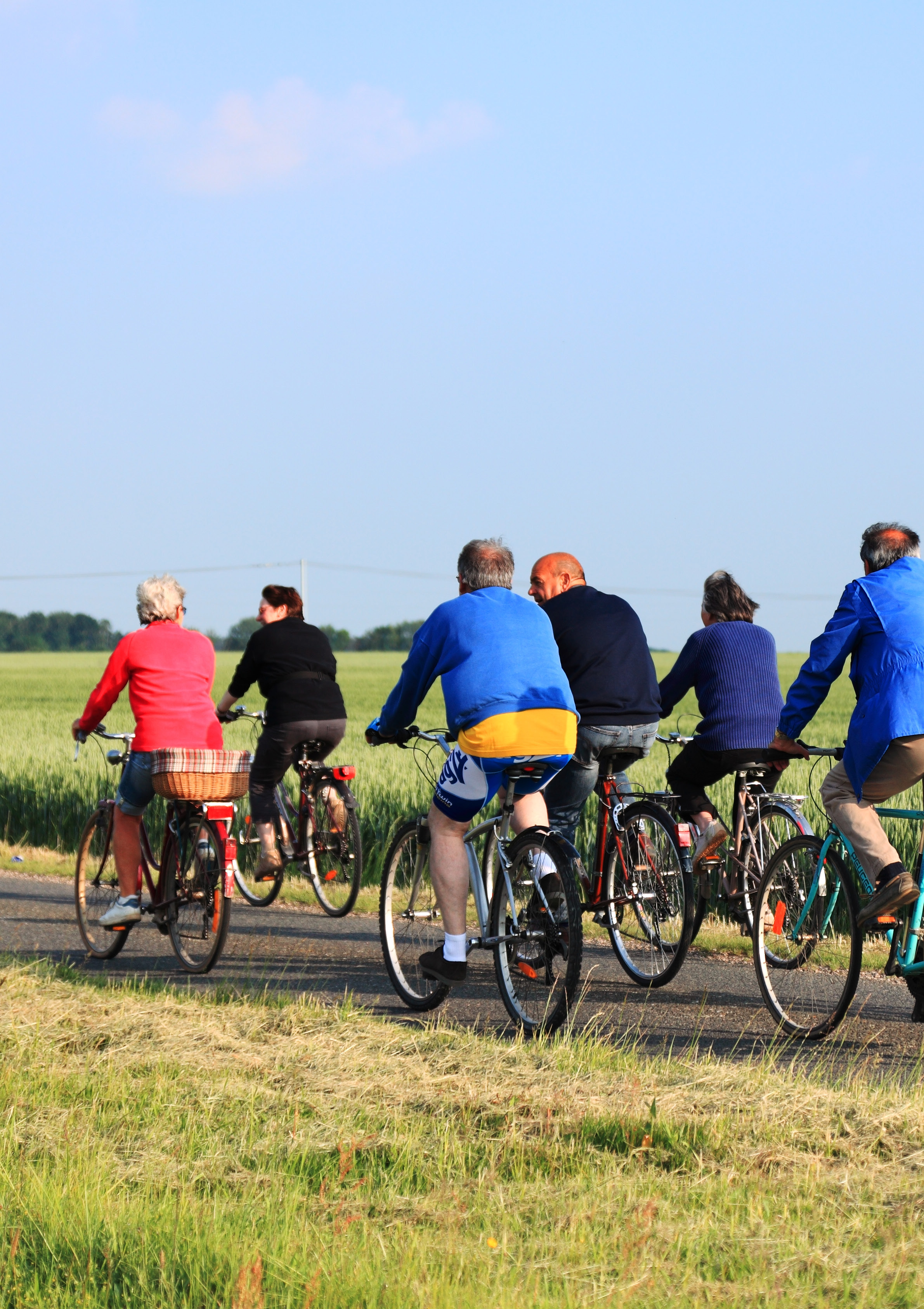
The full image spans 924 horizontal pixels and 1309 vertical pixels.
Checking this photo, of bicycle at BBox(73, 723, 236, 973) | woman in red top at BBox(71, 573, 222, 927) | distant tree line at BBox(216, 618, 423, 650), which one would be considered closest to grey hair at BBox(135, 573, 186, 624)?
woman in red top at BBox(71, 573, 222, 927)

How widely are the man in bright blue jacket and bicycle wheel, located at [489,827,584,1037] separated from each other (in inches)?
47.4

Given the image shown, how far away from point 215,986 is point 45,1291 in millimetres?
3793

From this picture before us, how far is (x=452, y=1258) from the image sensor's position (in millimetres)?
3635

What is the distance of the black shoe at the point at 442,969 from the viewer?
6.51 meters

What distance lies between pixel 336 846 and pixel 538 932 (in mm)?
4596

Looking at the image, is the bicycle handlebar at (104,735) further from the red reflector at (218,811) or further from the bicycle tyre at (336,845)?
the bicycle tyre at (336,845)

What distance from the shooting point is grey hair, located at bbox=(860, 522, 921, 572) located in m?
6.43

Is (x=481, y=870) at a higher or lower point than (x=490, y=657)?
lower

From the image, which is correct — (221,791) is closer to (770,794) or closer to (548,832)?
(548,832)

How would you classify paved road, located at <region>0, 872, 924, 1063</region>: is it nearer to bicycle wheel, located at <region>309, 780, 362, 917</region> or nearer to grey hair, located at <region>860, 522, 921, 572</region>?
bicycle wheel, located at <region>309, 780, 362, 917</region>

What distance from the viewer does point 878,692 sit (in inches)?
239

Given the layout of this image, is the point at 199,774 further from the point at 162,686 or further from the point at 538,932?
the point at 538,932

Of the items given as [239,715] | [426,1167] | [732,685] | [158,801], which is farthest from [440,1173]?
[158,801]

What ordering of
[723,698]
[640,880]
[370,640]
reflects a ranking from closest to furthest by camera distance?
[640,880] → [723,698] → [370,640]
